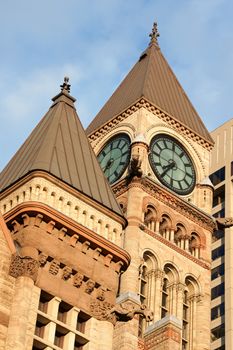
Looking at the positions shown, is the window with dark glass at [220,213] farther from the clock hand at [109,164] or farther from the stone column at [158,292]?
the stone column at [158,292]

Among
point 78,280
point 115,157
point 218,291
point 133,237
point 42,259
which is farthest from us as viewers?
point 218,291

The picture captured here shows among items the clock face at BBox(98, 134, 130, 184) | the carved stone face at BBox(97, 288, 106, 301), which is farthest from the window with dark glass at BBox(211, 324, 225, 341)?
the carved stone face at BBox(97, 288, 106, 301)

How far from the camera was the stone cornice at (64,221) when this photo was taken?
27.2m

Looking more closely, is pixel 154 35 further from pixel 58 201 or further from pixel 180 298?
pixel 58 201

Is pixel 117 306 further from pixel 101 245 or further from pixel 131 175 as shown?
pixel 131 175

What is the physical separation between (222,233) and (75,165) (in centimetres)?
5677

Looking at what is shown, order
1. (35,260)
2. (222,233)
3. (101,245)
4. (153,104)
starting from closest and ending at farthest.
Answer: (35,260), (101,245), (153,104), (222,233)

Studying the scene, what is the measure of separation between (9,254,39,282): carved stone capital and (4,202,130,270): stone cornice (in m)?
1.47

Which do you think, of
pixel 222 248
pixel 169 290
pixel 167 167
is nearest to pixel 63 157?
pixel 169 290

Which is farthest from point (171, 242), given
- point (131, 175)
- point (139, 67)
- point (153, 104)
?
point (139, 67)

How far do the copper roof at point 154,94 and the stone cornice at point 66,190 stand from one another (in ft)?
92.5

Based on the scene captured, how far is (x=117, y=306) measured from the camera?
27797 millimetres

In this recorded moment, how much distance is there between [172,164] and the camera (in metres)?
55.9

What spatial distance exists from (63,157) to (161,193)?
24758 mm
